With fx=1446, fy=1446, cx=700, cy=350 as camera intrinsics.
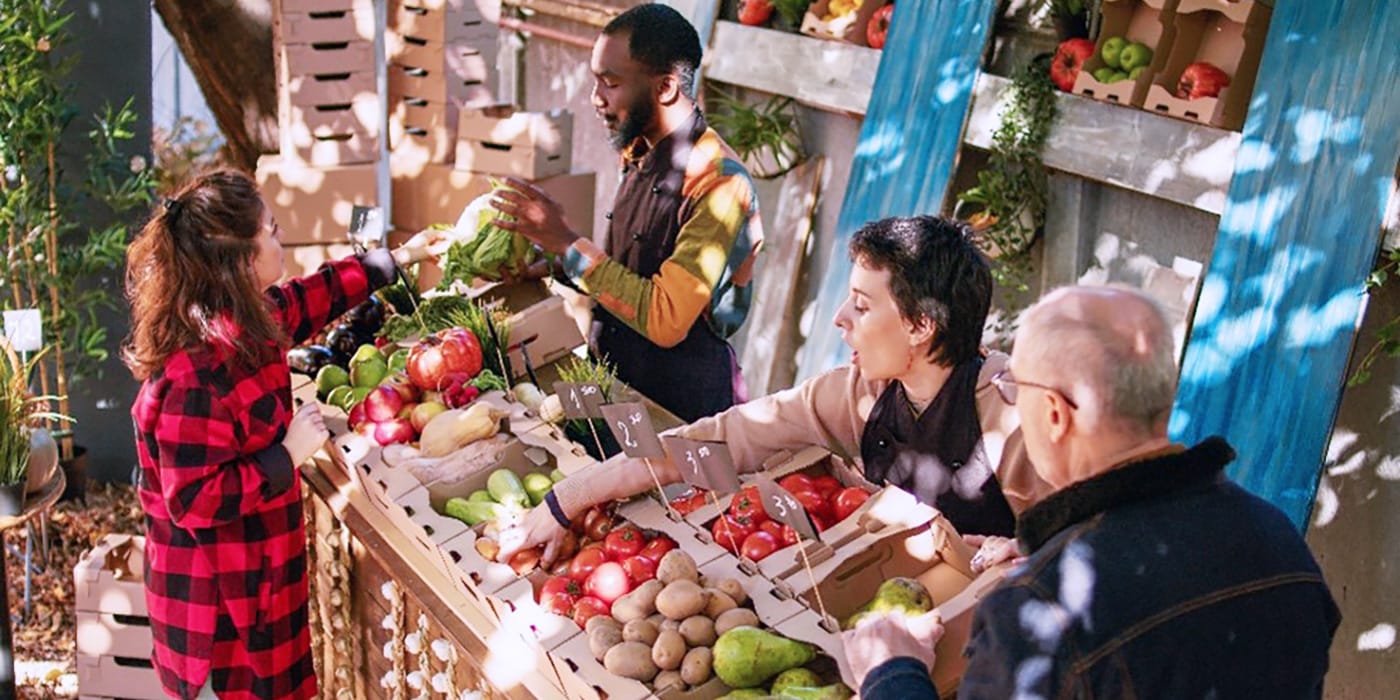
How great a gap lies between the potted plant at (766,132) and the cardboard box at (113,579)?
298 cm

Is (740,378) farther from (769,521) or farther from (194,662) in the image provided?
(194,662)

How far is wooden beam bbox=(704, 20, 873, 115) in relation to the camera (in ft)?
18.0

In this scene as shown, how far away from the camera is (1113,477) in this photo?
1788 mm

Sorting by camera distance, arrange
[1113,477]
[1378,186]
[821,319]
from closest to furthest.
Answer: [1113,477] → [1378,186] → [821,319]

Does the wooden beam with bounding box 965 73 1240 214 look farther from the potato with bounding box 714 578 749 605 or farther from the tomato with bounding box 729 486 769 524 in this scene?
the potato with bounding box 714 578 749 605

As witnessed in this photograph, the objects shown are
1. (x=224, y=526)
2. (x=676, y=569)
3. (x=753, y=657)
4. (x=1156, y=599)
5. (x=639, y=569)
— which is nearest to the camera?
(x=1156, y=599)

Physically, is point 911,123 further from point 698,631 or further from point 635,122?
point 698,631

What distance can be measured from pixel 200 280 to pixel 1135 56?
279cm

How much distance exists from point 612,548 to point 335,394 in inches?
49.2

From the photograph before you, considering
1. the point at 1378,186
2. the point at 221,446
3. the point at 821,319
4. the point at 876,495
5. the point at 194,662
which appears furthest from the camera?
the point at 821,319

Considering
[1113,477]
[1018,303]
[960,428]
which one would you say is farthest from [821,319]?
[1113,477]

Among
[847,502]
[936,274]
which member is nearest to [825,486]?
[847,502]

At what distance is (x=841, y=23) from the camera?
5.50m

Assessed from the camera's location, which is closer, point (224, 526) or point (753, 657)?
point (753, 657)
